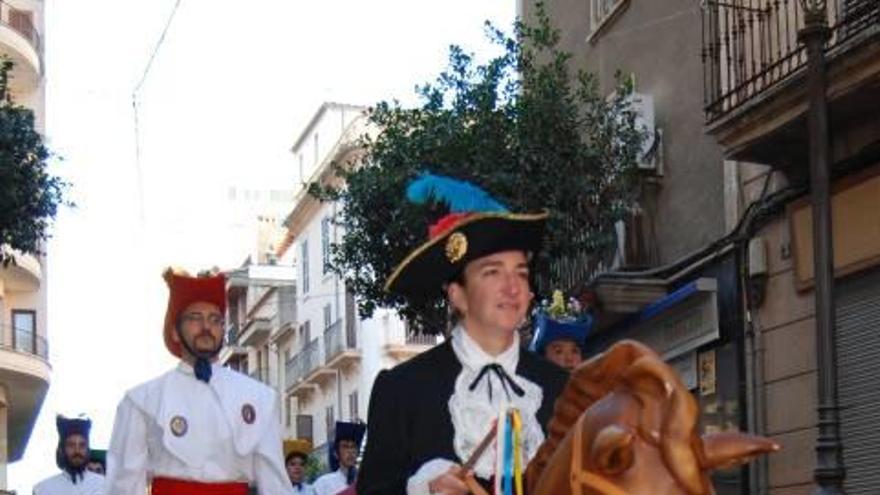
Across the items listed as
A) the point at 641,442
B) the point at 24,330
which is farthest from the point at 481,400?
the point at 24,330

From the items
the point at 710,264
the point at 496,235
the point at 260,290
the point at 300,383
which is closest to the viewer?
the point at 496,235

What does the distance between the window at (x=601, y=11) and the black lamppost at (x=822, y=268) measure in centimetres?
737

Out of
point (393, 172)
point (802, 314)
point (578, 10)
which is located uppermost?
point (578, 10)

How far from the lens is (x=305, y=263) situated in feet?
184

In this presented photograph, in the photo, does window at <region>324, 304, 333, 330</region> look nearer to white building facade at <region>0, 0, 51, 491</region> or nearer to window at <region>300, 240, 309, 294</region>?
window at <region>300, 240, 309, 294</region>

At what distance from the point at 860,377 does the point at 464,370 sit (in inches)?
369

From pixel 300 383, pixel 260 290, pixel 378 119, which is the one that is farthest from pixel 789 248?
pixel 260 290

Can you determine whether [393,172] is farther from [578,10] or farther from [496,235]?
[496,235]

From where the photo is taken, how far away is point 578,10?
69.1ft

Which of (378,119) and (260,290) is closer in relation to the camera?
(378,119)

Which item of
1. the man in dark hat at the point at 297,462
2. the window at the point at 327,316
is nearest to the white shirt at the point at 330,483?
the man in dark hat at the point at 297,462

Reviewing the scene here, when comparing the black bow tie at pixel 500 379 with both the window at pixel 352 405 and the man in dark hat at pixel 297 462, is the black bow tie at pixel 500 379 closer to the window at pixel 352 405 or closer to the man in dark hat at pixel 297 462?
the man in dark hat at pixel 297 462

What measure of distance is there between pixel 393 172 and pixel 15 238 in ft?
12.8

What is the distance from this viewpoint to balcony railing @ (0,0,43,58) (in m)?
38.5
